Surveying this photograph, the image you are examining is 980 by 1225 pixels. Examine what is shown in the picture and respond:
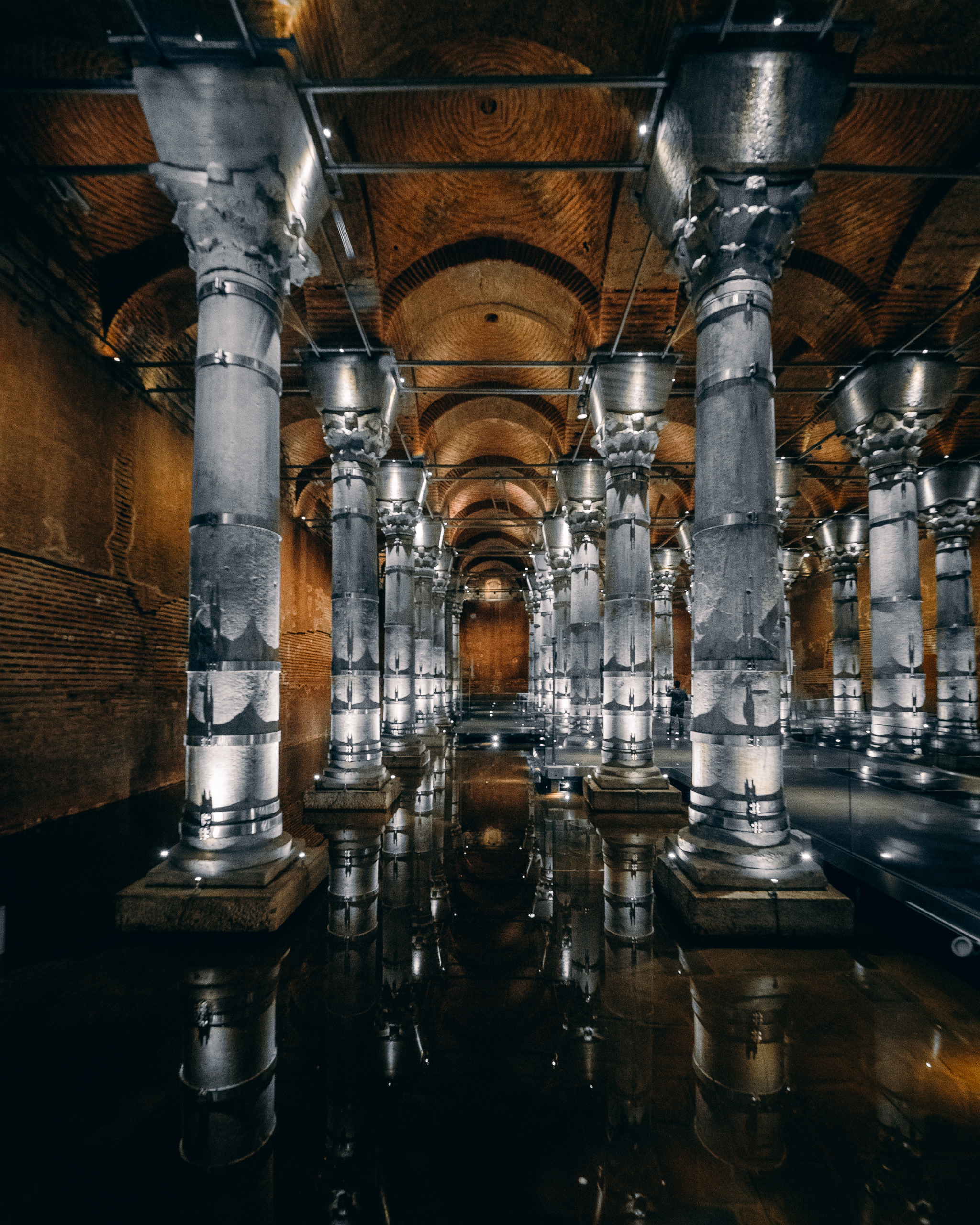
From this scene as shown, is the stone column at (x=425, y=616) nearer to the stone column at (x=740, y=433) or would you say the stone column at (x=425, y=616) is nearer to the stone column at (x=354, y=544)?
the stone column at (x=354, y=544)

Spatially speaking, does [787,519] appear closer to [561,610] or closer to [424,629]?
[561,610]

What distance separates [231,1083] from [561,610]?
16.6 m

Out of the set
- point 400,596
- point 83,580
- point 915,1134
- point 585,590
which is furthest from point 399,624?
point 915,1134

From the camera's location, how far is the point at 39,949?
3.71 metres

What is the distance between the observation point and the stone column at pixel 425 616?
52.9ft

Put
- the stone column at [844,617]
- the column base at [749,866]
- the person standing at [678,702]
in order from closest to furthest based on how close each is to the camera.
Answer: the column base at [749,866]
the person standing at [678,702]
the stone column at [844,617]

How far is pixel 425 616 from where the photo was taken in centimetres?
1702

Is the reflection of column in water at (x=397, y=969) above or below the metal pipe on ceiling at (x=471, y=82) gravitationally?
below

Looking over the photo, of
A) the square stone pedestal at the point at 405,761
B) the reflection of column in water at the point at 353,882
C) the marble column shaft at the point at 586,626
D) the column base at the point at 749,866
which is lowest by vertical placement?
the square stone pedestal at the point at 405,761

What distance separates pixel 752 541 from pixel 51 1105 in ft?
15.3

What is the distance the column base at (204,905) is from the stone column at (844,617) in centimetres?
1716

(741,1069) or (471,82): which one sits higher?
(471,82)

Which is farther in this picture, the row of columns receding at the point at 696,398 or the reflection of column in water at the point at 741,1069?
the row of columns receding at the point at 696,398

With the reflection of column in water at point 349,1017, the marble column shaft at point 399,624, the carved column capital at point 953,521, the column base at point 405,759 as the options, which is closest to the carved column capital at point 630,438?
the marble column shaft at point 399,624
